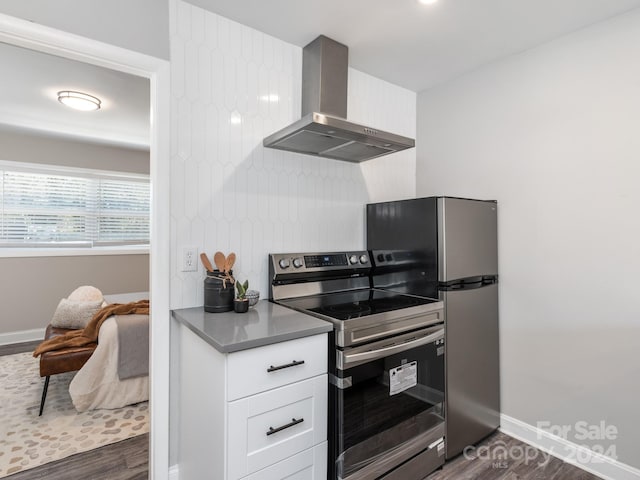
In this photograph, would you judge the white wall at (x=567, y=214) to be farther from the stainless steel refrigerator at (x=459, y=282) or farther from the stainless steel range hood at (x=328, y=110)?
the stainless steel range hood at (x=328, y=110)

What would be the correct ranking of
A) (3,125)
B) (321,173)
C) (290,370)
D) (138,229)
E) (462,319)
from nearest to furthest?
(290,370) → (462,319) → (321,173) → (3,125) → (138,229)

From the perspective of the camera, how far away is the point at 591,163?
6.12ft

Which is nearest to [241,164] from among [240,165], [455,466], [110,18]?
[240,165]

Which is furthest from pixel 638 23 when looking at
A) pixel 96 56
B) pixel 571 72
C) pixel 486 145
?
pixel 96 56

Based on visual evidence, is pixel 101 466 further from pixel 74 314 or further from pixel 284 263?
pixel 74 314

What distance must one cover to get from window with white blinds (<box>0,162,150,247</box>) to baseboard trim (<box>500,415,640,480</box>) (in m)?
4.79

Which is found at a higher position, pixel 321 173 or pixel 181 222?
pixel 321 173

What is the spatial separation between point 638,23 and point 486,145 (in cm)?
87

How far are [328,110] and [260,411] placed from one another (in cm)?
159

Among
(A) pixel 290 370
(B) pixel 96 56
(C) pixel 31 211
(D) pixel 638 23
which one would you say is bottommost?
(A) pixel 290 370

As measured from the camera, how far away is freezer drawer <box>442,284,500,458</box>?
1924 millimetres

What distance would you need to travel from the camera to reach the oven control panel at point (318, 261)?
1978mm

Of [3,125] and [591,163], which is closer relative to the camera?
[591,163]

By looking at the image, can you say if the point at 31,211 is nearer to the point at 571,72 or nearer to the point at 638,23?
the point at 571,72
